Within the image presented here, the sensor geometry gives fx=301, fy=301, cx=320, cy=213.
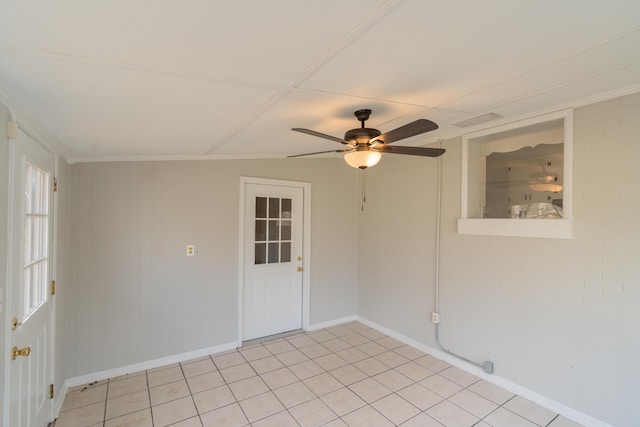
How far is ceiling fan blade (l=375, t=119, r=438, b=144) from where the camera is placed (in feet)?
5.52

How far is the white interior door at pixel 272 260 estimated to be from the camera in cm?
392

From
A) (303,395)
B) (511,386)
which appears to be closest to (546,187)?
(511,386)

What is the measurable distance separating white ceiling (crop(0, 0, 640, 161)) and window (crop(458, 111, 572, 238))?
45cm

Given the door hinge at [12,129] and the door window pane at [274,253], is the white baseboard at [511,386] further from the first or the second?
the door hinge at [12,129]

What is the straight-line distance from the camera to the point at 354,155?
2.16m

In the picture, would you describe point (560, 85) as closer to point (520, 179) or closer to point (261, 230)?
point (520, 179)

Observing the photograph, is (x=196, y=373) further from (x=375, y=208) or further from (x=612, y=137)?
(x=612, y=137)

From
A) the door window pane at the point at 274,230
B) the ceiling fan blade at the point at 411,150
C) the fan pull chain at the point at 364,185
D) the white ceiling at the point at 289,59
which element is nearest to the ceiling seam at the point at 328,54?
the white ceiling at the point at 289,59

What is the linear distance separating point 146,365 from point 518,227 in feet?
13.1

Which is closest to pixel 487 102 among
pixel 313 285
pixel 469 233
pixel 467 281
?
pixel 469 233

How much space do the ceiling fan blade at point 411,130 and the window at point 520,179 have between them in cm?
159

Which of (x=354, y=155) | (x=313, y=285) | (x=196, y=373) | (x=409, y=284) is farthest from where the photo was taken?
(x=313, y=285)

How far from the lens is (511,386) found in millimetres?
2824

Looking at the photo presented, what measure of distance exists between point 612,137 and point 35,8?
3342 millimetres
